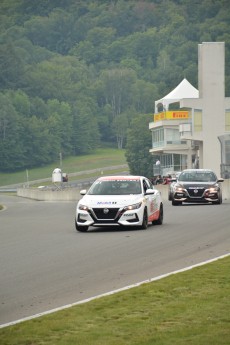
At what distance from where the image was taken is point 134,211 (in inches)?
1111

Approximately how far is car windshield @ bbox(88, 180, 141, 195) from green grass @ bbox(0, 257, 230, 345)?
13945 millimetres

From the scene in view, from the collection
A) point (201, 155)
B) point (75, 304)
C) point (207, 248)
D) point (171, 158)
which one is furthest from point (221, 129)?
point (75, 304)

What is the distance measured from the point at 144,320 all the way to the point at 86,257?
8.78 m

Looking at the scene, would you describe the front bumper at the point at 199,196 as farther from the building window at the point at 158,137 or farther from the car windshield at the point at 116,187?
the building window at the point at 158,137

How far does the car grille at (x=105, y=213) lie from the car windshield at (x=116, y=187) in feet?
3.57

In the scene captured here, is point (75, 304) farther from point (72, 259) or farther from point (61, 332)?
point (72, 259)

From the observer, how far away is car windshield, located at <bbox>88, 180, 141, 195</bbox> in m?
29.3

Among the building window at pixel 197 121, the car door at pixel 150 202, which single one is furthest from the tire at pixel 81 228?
the building window at pixel 197 121

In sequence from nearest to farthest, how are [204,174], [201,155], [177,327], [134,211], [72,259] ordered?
[177,327], [72,259], [134,211], [204,174], [201,155]

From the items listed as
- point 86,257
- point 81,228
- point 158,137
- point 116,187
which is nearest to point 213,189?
point 116,187

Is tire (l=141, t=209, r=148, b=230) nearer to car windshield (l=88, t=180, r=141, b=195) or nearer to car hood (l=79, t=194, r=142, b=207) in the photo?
car hood (l=79, t=194, r=142, b=207)

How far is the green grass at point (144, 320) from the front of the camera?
36.2ft

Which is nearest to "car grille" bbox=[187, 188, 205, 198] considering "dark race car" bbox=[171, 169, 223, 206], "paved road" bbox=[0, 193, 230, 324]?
"dark race car" bbox=[171, 169, 223, 206]

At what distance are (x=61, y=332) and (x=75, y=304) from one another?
211 cm
